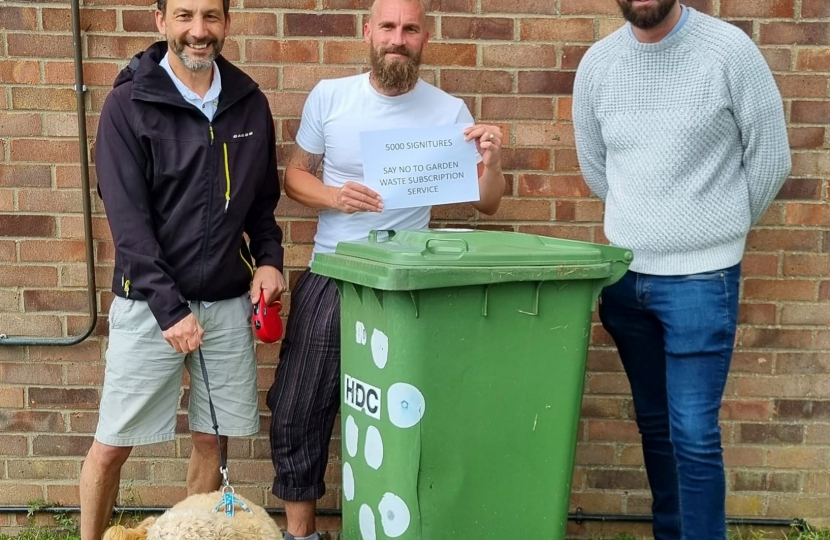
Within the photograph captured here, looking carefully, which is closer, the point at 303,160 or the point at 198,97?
the point at 198,97

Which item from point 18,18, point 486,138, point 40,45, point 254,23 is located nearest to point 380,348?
point 486,138

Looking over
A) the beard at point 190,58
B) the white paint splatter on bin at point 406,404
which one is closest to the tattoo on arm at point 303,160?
the beard at point 190,58

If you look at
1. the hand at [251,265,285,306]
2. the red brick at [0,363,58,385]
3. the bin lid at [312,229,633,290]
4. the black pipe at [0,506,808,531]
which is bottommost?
the black pipe at [0,506,808,531]

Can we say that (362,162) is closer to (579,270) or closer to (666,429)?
(579,270)

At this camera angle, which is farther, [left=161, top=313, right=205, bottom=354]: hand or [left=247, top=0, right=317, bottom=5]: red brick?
[left=247, top=0, right=317, bottom=5]: red brick

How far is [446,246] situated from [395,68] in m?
0.83

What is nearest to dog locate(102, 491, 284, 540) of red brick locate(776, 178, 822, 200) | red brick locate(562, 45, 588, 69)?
red brick locate(562, 45, 588, 69)

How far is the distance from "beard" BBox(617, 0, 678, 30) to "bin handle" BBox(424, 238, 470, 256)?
891mm

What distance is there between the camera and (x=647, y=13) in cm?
264

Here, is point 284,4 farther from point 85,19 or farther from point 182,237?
point 182,237

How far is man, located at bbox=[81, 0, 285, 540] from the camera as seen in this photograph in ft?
9.01

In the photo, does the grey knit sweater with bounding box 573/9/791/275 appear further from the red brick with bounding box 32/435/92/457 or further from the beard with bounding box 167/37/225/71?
the red brick with bounding box 32/435/92/457

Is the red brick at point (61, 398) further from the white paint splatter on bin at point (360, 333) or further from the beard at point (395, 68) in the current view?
the beard at point (395, 68)

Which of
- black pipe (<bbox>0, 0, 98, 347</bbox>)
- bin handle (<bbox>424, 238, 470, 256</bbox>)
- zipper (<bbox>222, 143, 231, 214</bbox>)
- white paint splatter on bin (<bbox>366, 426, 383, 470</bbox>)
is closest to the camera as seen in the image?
bin handle (<bbox>424, 238, 470, 256</bbox>)
